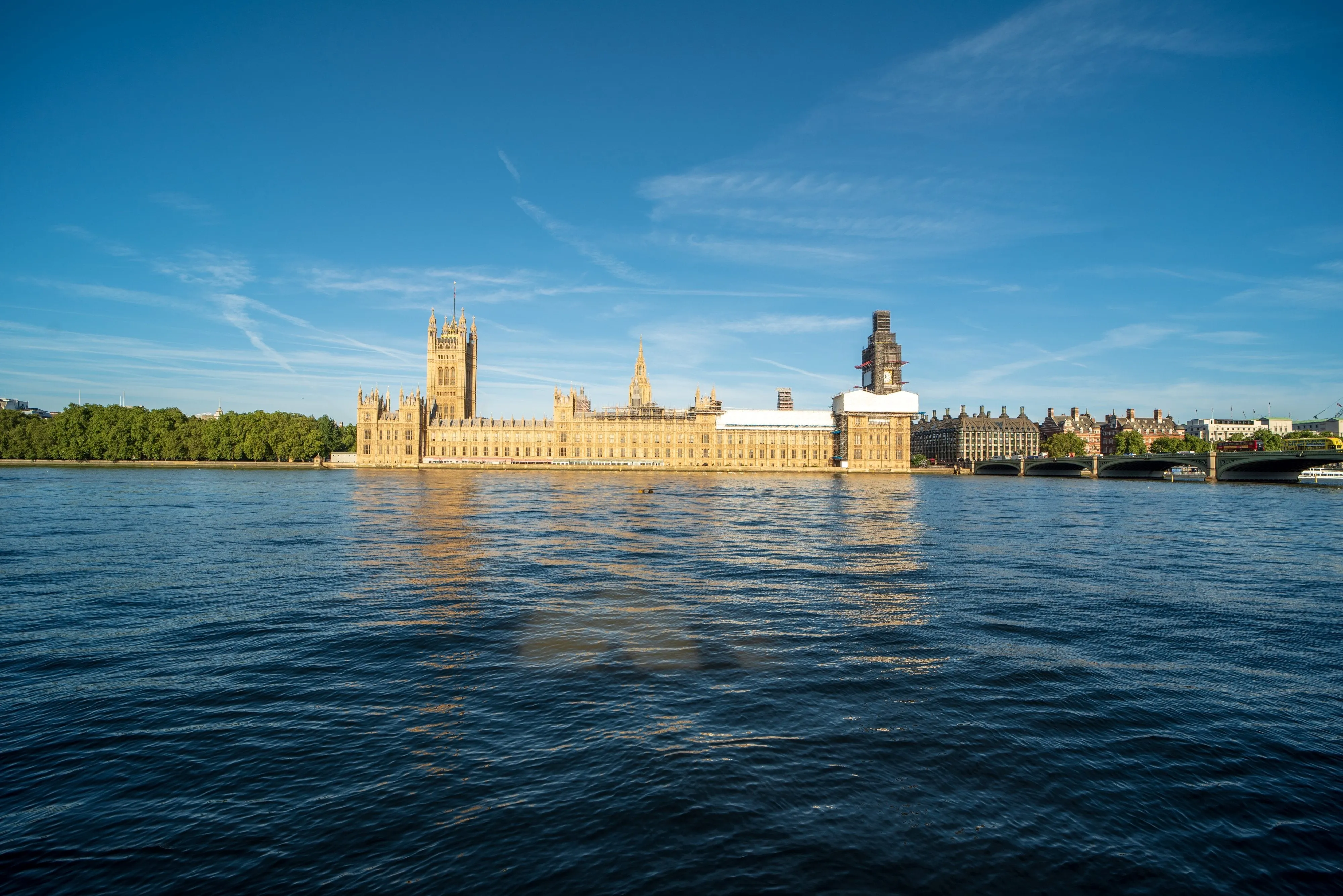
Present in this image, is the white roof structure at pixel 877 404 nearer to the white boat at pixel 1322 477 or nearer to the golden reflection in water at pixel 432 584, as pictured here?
the white boat at pixel 1322 477

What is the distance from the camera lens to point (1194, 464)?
127500mm

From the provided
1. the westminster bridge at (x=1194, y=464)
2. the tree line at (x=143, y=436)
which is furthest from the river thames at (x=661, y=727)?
the tree line at (x=143, y=436)

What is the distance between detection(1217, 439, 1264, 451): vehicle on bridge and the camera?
160475mm

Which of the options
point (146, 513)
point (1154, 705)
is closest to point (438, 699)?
point (1154, 705)

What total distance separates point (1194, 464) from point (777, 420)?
93411mm

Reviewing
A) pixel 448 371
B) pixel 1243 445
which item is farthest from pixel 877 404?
pixel 448 371

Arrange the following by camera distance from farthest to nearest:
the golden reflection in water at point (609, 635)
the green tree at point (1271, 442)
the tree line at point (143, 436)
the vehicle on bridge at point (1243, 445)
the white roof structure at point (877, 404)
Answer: the white roof structure at point (877, 404)
the green tree at point (1271, 442)
the vehicle on bridge at point (1243, 445)
the tree line at point (143, 436)
the golden reflection in water at point (609, 635)

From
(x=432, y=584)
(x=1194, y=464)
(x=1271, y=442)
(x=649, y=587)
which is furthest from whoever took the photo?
(x=1271, y=442)

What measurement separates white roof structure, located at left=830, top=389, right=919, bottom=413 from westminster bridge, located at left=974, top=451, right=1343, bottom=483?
2496 cm

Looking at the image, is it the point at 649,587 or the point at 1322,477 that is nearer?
the point at 649,587

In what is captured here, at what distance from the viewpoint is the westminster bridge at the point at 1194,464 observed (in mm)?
103000

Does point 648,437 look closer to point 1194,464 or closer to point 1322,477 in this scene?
point 1194,464

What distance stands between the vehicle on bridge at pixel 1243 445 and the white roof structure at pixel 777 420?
91.3 meters

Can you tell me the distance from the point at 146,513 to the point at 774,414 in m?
159
